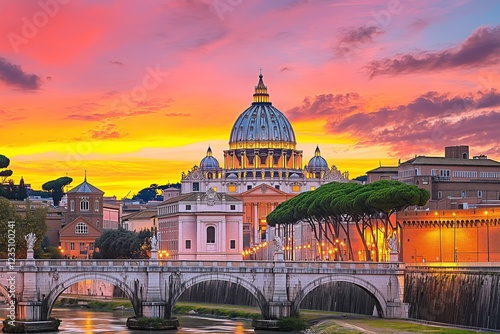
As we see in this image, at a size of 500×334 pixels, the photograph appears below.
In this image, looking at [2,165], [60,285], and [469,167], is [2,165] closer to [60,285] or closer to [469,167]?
[469,167]

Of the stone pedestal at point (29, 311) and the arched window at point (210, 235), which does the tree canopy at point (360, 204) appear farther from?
the arched window at point (210, 235)

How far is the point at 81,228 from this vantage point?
652 ft

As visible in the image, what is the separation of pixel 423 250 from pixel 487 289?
3601 centimetres

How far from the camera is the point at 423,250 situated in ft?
380

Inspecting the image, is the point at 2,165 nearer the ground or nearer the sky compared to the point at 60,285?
nearer the sky

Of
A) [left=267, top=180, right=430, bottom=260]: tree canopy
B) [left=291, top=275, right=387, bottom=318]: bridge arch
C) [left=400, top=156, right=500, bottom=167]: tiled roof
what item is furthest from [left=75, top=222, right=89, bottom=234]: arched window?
[left=291, top=275, right=387, bottom=318]: bridge arch

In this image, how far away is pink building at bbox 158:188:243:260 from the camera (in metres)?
173

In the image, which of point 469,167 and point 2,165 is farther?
point 2,165

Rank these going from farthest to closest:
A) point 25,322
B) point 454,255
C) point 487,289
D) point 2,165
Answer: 1. point 2,165
2. point 454,255
3. point 25,322
4. point 487,289

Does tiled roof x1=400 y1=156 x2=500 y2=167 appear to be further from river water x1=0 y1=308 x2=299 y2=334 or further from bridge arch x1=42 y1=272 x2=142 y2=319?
bridge arch x1=42 y1=272 x2=142 y2=319

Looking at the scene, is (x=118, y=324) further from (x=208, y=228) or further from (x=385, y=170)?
(x=385, y=170)

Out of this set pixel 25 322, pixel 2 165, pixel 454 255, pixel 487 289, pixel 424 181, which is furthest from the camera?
pixel 2 165

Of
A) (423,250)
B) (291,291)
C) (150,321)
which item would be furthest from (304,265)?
(423,250)

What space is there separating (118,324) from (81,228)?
99.8 metres
